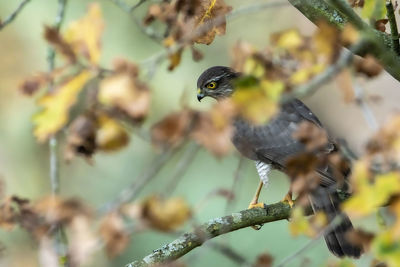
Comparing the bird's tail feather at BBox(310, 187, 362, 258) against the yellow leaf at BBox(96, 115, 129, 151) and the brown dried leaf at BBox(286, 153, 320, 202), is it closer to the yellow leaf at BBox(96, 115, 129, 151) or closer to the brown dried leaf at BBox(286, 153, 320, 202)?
the brown dried leaf at BBox(286, 153, 320, 202)

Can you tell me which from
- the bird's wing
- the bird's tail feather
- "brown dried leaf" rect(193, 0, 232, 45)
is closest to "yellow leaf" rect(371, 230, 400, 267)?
"brown dried leaf" rect(193, 0, 232, 45)

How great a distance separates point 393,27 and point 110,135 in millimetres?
2028

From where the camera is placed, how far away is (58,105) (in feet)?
7.25

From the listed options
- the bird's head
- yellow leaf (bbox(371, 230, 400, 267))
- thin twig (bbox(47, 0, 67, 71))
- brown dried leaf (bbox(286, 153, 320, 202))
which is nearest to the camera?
yellow leaf (bbox(371, 230, 400, 267))

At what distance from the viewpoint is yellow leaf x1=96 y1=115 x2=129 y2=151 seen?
2207mm

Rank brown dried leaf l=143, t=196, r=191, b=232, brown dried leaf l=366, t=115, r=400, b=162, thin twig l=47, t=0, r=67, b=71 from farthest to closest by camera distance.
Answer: thin twig l=47, t=0, r=67, b=71 < brown dried leaf l=366, t=115, r=400, b=162 < brown dried leaf l=143, t=196, r=191, b=232

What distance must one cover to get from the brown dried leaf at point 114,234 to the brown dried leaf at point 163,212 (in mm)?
77

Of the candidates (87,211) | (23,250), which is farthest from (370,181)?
(23,250)

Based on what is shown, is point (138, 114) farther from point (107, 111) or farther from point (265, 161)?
point (265, 161)

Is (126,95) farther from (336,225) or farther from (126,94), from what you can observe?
(336,225)

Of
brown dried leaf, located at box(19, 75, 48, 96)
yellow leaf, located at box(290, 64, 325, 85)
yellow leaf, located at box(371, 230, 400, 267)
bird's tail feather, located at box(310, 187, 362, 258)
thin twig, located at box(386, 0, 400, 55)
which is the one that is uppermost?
thin twig, located at box(386, 0, 400, 55)

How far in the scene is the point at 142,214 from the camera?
213cm

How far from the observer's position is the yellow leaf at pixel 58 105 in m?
2.19

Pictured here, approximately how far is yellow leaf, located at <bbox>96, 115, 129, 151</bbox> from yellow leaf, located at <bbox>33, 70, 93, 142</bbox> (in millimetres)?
108
